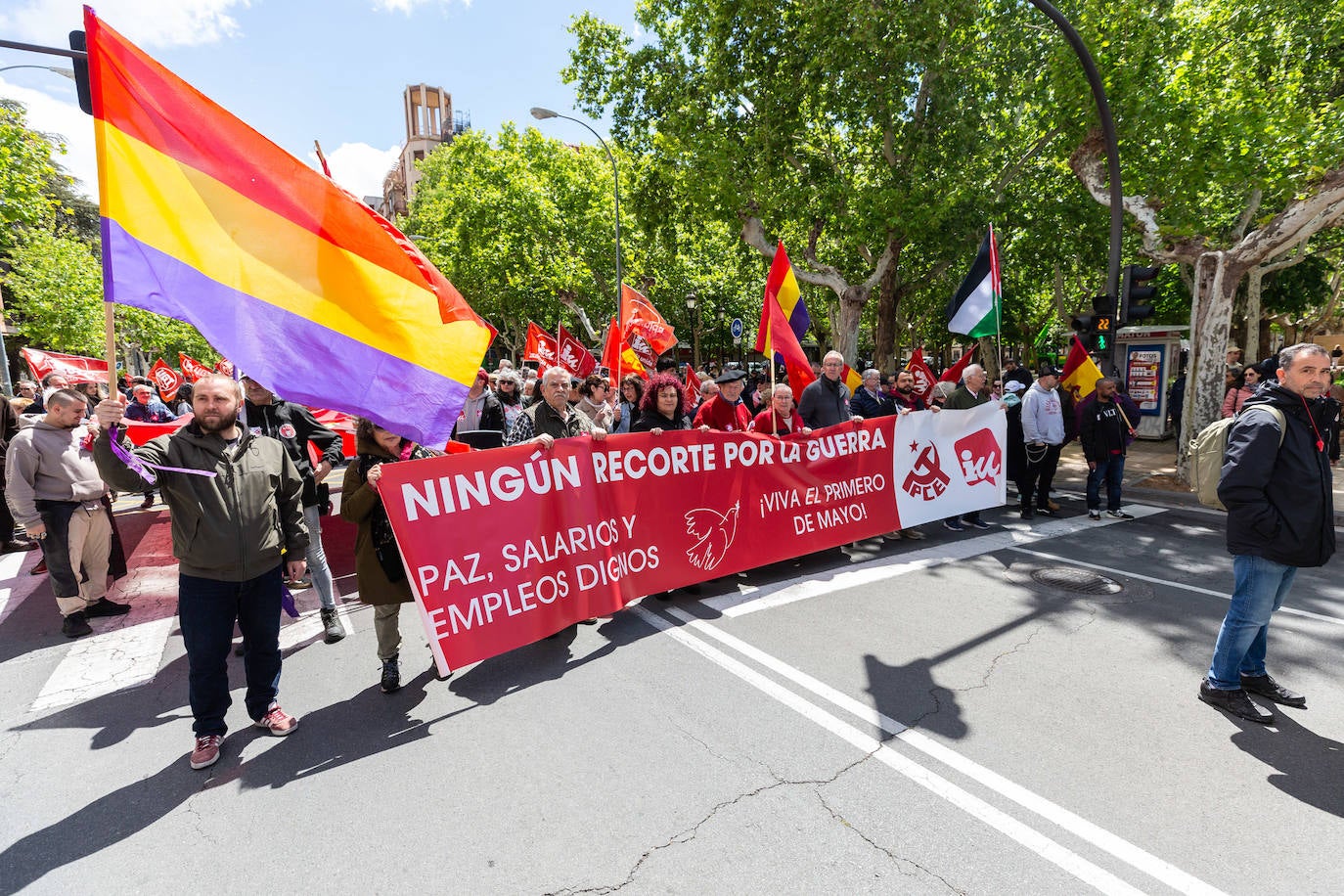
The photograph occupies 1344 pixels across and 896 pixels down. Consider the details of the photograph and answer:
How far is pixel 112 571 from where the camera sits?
5586 millimetres

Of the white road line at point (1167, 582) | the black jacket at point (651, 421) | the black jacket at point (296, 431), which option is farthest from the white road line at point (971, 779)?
the white road line at point (1167, 582)

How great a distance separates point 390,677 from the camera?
3.99 m

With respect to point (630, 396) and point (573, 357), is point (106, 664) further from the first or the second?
point (573, 357)

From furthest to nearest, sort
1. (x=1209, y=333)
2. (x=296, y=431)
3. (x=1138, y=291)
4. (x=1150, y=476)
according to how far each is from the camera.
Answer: (x=1150, y=476)
(x=1209, y=333)
(x=1138, y=291)
(x=296, y=431)

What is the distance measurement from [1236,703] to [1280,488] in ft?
3.78

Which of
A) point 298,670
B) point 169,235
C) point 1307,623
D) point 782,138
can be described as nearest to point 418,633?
point 298,670

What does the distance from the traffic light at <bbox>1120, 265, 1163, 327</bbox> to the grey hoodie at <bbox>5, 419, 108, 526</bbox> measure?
11.7 meters

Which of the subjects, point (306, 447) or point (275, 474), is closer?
point (275, 474)

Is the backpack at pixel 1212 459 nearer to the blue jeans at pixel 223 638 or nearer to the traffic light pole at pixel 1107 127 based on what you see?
the blue jeans at pixel 223 638

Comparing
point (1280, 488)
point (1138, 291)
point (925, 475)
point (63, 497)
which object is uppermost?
point (1138, 291)

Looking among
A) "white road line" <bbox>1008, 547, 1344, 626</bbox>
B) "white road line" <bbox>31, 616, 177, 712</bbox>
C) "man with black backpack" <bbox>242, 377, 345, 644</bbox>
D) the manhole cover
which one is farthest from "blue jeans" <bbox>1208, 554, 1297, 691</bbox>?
"white road line" <bbox>31, 616, 177, 712</bbox>

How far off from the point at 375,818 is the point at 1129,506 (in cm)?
929

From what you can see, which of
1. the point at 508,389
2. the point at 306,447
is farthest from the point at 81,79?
the point at 508,389

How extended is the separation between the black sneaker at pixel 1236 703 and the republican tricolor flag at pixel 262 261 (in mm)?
4281
